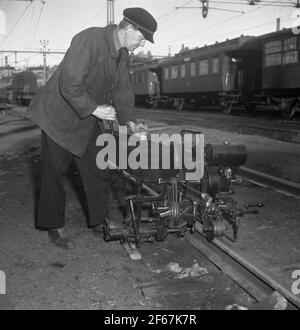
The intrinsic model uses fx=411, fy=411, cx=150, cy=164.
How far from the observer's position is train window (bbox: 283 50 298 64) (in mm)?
15140

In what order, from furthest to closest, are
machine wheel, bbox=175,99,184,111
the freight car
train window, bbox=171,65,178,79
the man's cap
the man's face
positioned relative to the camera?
machine wheel, bbox=175,99,184,111
train window, bbox=171,65,178,79
the freight car
the man's face
the man's cap

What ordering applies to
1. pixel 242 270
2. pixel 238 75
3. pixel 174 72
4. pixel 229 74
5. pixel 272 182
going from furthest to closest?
pixel 174 72, pixel 229 74, pixel 238 75, pixel 272 182, pixel 242 270

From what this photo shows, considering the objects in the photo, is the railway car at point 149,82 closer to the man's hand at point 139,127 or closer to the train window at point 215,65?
the train window at point 215,65

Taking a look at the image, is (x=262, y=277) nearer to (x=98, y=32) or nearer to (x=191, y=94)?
(x=98, y=32)

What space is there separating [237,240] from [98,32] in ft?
6.59

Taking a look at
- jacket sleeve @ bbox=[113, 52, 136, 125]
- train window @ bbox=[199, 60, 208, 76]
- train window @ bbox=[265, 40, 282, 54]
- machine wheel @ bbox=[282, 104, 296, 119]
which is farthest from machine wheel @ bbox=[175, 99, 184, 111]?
jacket sleeve @ bbox=[113, 52, 136, 125]

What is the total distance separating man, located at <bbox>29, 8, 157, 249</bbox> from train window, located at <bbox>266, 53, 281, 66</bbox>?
14155 mm

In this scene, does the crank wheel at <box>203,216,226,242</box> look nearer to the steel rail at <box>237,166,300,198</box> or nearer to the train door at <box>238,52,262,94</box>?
the steel rail at <box>237,166,300,198</box>

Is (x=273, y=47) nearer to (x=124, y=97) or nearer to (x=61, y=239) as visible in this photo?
(x=124, y=97)

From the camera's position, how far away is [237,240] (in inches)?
136

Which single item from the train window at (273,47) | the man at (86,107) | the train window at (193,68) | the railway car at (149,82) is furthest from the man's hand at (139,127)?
the railway car at (149,82)

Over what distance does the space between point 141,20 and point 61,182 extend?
1.44 m

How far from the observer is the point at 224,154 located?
10.1 ft

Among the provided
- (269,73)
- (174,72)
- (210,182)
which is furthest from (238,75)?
(210,182)
